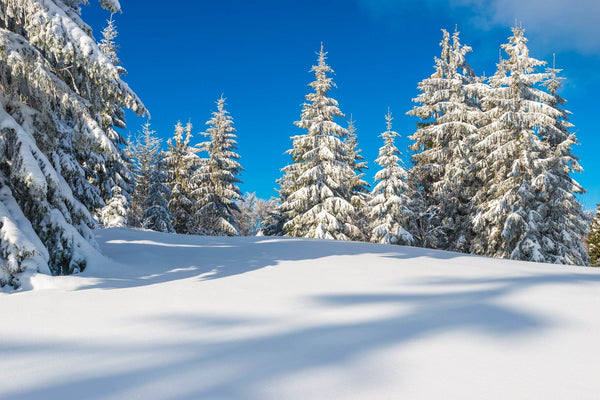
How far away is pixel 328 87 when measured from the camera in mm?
20078

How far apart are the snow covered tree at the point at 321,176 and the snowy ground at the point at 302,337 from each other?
42.6 feet

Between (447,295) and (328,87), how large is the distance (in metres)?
17.4

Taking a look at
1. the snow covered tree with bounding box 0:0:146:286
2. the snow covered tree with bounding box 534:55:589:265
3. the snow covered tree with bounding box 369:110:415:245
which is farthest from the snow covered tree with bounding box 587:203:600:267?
the snow covered tree with bounding box 0:0:146:286

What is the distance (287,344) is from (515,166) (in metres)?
15.4

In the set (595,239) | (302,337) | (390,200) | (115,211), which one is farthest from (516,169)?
(595,239)

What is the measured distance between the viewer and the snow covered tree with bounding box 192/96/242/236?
23375 mm

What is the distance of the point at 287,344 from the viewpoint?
9.20 feet

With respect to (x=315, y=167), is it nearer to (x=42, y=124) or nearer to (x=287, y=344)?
(x=42, y=124)

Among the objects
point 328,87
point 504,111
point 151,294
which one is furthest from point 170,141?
point 151,294

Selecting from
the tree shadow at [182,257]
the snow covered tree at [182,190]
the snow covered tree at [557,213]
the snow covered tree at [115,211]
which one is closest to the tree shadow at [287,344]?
the tree shadow at [182,257]

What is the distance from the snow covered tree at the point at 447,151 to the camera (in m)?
17.7

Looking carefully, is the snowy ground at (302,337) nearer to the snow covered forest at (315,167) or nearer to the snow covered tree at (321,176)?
the snow covered forest at (315,167)

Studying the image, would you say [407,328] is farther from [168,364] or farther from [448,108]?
[448,108]

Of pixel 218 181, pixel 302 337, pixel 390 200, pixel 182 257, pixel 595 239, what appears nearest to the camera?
pixel 302 337
